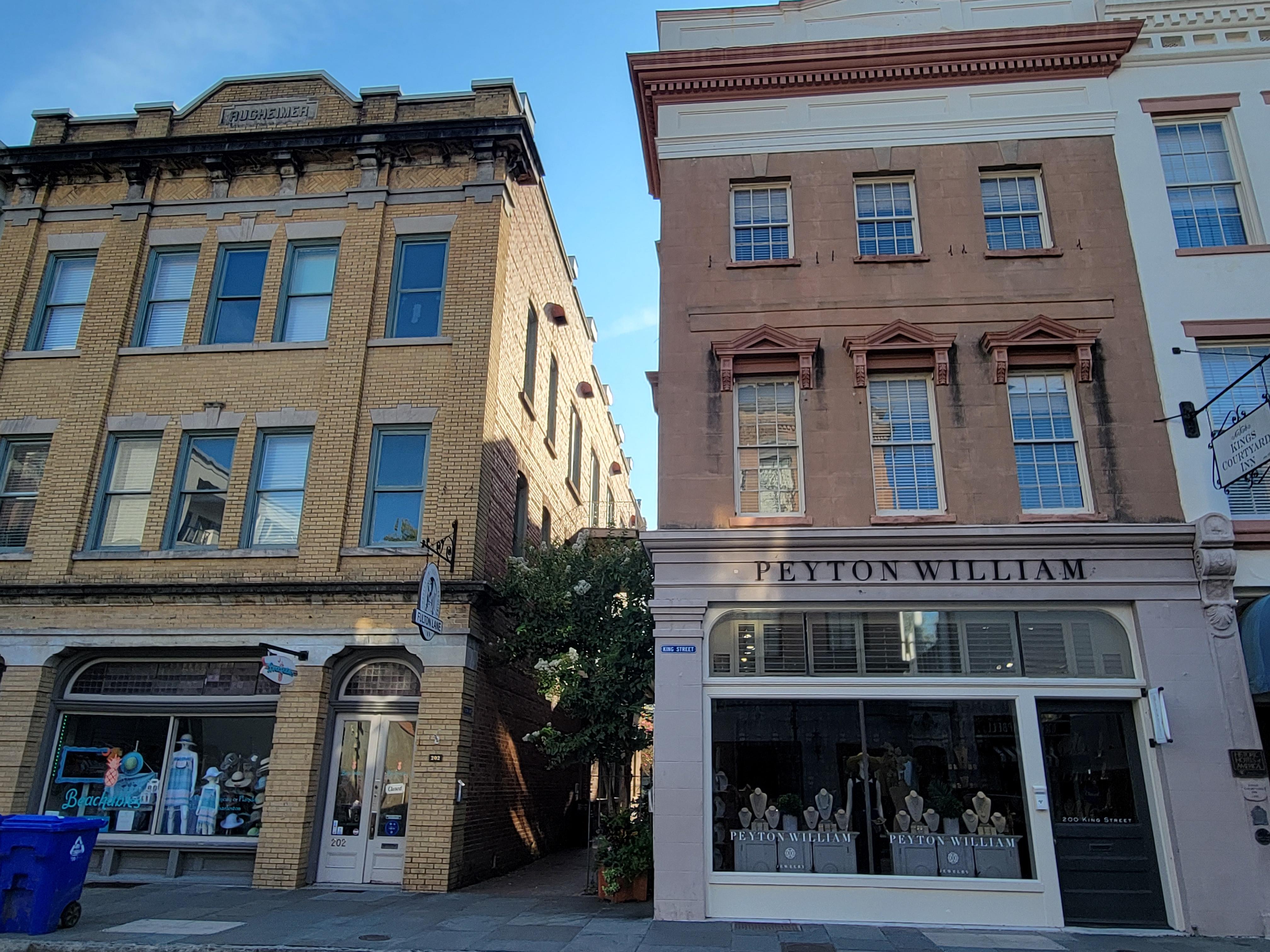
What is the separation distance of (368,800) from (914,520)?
8.87 metres

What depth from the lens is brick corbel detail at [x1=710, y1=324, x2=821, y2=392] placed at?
12492 millimetres

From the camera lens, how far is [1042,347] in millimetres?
12344

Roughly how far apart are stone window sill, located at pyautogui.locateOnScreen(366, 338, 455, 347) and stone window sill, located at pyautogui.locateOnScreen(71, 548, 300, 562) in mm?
3663

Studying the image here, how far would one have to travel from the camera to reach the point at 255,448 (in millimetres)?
14727

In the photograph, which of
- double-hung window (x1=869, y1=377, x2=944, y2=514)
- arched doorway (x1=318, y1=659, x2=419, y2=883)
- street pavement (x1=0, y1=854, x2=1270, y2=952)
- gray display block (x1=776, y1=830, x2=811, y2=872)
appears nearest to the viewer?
street pavement (x1=0, y1=854, x2=1270, y2=952)

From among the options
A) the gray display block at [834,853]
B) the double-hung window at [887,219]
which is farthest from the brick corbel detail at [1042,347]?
the gray display block at [834,853]

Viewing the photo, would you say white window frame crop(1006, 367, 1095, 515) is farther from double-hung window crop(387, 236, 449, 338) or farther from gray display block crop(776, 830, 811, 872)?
double-hung window crop(387, 236, 449, 338)

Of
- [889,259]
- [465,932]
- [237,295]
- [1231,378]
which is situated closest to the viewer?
[465,932]

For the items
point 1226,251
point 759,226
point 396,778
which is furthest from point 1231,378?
point 396,778

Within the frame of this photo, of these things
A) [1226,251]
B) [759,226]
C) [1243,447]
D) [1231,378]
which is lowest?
[1243,447]

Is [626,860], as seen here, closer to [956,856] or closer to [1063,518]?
[956,856]

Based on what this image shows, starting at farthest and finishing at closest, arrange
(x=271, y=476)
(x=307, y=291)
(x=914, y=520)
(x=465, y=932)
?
1. (x=307, y=291)
2. (x=271, y=476)
3. (x=914, y=520)
4. (x=465, y=932)

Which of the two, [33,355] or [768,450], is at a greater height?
[33,355]

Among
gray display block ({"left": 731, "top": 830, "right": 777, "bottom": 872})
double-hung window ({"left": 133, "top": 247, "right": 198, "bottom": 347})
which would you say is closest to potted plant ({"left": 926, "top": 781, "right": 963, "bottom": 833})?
gray display block ({"left": 731, "top": 830, "right": 777, "bottom": 872})
